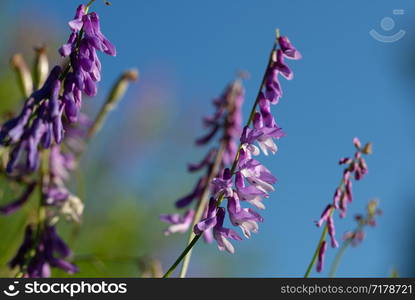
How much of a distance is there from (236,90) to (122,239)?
2.83 metres

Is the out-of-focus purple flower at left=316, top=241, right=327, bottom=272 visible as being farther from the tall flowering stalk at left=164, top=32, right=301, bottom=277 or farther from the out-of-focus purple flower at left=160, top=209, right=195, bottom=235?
the out-of-focus purple flower at left=160, top=209, right=195, bottom=235

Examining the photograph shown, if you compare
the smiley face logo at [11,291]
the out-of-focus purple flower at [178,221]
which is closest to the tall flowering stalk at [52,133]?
the smiley face logo at [11,291]

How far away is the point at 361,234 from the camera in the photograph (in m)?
2.20

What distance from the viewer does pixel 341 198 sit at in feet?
6.39

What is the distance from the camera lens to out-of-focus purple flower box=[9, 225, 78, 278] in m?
2.05

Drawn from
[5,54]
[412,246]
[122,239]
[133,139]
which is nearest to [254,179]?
[122,239]

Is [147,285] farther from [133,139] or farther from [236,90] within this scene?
[133,139]

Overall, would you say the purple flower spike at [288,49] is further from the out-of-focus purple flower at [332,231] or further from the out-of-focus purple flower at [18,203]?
the out-of-focus purple flower at [18,203]

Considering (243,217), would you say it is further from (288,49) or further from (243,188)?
(288,49)
